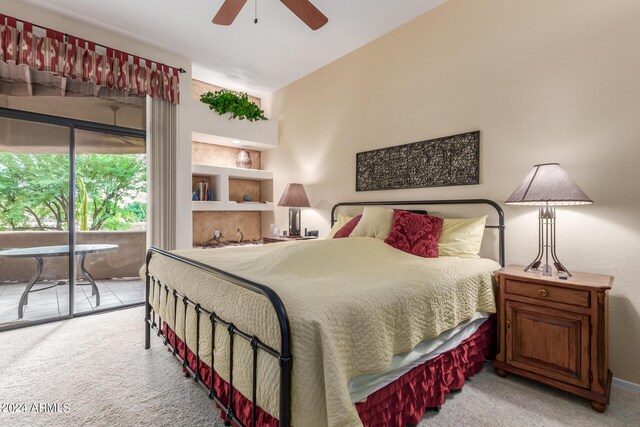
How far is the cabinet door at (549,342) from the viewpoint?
1.76 meters

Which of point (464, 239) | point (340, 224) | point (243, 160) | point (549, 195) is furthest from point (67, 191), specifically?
point (549, 195)

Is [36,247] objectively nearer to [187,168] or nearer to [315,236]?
[187,168]

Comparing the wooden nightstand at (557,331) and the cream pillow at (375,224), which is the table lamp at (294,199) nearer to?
the cream pillow at (375,224)

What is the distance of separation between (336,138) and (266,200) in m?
1.67

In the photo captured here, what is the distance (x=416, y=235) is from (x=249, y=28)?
266 centimetres

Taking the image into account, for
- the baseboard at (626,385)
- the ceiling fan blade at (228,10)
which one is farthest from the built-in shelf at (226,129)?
the baseboard at (626,385)

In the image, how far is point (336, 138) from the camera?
390cm

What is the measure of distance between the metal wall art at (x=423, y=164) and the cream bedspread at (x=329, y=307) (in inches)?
33.0

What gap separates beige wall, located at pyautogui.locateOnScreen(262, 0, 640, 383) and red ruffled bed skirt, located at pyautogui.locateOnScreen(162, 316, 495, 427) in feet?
2.74

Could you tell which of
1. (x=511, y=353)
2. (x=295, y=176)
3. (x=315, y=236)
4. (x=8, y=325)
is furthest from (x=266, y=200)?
(x=511, y=353)

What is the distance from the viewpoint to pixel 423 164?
2.98m

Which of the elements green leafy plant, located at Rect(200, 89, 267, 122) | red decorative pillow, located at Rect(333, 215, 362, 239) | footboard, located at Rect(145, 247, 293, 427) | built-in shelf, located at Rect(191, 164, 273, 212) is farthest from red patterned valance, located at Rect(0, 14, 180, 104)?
red decorative pillow, located at Rect(333, 215, 362, 239)

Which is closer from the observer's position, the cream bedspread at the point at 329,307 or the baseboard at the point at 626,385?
the cream bedspread at the point at 329,307

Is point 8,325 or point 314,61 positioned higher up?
point 314,61
